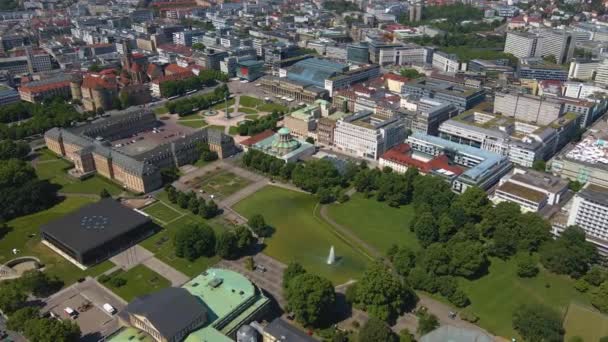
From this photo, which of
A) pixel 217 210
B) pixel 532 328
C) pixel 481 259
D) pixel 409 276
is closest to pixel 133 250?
pixel 217 210

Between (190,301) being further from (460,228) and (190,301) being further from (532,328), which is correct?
(460,228)

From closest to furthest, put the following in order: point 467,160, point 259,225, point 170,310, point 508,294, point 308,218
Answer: point 170,310 → point 508,294 → point 259,225 → point 308,218 → point 467,160

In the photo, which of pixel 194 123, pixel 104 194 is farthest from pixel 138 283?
pixel 194 123

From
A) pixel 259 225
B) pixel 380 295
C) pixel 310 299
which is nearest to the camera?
pixel 310 299

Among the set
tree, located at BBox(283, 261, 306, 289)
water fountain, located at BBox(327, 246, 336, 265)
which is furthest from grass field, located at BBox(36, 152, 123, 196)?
water fountain, located at BBox(327, 246, 336, 265)

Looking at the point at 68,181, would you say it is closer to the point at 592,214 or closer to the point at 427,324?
the point at 427,324

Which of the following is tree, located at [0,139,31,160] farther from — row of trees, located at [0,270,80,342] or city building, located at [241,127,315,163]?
city building, located at [241,127,315,163]
